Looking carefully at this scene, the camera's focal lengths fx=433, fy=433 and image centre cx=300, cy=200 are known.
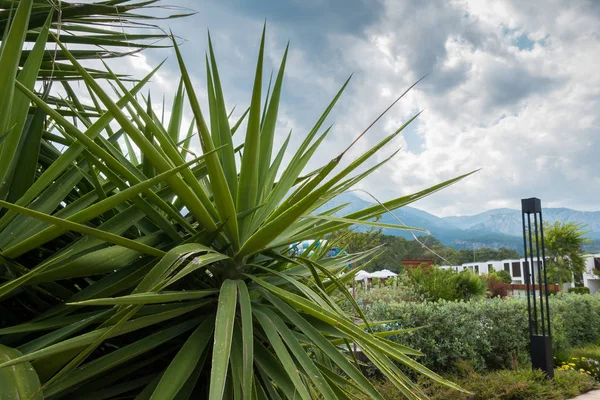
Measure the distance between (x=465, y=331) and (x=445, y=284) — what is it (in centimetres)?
424

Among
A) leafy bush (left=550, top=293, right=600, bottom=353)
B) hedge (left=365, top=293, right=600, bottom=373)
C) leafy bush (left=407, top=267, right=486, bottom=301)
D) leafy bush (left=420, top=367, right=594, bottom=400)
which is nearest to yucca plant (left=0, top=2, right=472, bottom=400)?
leafy bush (left=420, top=367, right=594, bottom=400)

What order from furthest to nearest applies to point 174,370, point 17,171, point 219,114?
point 219,114, point 17,171, point 174,370

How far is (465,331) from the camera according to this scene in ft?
23.8

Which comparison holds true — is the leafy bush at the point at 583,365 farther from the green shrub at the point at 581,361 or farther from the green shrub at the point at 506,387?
the green shrub at the point at 506,387

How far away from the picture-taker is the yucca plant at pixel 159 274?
3.75 ft

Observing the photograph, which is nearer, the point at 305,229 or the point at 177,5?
the point at 305,229

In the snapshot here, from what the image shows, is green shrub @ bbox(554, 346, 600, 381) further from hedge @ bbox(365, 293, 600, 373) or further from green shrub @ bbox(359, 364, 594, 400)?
green shrub @ bbox(359, 364, 594, 400)

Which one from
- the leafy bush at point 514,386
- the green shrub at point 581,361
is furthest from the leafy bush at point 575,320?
the leafy bush at point 514,386

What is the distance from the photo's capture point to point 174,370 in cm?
121

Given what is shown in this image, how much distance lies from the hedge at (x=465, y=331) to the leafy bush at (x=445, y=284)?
255cm

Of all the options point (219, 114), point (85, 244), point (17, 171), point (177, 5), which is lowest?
point (85, 244)

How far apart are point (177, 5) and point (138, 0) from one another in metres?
0.27

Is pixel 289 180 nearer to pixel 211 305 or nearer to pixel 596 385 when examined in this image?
pixel 211 305

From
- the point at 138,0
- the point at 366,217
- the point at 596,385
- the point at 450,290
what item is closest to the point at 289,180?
the point at 366,217
